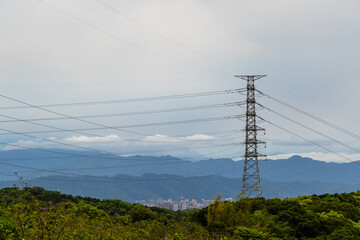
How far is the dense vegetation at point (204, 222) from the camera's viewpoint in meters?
14.5

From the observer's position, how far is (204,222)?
2494cm

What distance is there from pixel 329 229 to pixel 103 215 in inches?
560

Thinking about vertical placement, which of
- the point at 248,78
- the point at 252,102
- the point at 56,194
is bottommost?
the point at 56,194

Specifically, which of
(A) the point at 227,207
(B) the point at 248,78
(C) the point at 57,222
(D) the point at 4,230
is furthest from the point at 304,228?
(B) the point at 248,78

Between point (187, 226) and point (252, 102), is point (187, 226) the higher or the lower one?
the lower one

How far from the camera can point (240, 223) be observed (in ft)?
74.1

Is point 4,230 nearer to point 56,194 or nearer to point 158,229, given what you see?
point 158,229

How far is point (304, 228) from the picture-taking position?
2222cm

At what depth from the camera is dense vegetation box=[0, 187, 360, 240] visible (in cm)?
1446

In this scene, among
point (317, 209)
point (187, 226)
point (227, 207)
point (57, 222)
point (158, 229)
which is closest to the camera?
point (57, 222)

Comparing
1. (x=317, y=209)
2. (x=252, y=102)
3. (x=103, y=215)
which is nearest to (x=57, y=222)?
(x=103, y=215)

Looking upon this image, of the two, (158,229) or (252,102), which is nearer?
(158,229)

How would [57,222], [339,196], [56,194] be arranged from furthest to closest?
[56,194] → [339,196] → [57,222]

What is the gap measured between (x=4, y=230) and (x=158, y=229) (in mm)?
9866
